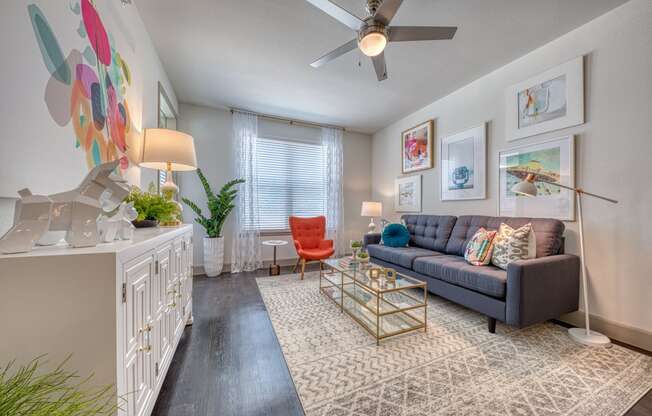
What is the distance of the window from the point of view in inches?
169

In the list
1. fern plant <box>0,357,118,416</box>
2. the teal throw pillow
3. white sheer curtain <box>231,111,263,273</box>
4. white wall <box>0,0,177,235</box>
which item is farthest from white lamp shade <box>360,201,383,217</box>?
fern plant <box>0,357,118,416</box>

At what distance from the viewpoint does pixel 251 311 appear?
2496 mm

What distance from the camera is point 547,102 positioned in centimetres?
240

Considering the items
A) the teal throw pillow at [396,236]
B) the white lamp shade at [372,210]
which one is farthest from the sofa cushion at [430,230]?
the white lamp shade at [372,210]

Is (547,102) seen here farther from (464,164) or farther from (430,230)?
(430,230)

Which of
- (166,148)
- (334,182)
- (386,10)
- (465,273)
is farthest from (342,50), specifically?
(334,182)

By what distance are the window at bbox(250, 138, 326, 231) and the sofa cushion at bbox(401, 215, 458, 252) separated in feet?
5.87

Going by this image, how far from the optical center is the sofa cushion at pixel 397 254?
2.89 m

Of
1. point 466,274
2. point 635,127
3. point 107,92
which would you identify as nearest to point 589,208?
point 635,127

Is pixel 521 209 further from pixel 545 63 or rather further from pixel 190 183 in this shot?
pixel 190 183

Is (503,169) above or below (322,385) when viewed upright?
above

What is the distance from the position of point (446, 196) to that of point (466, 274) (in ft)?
5.30

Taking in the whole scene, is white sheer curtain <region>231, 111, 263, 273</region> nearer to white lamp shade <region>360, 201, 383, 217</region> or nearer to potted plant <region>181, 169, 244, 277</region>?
potted plant <region>181, 169, 244, 277</region>

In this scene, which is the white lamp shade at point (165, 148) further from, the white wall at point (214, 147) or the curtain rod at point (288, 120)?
the curtain rod at point (288, 120)
